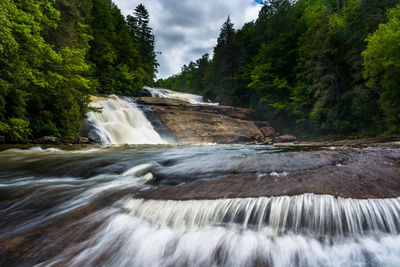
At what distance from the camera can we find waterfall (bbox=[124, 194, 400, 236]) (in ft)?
6.40

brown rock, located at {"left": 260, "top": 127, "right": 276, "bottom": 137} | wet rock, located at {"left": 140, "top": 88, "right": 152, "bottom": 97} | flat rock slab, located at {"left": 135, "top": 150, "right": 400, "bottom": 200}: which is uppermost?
wet rock, located at {"left": 140, "top": 88, "right": 152, "bottom": 97}

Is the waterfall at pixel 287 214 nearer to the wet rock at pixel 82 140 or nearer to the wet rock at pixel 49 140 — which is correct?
the wet rock at pixel 49 140

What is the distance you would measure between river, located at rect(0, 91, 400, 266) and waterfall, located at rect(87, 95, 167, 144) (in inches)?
380

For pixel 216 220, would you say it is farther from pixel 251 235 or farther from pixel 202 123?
pixel 202 123

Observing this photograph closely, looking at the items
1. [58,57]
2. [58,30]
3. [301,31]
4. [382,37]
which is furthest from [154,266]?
[301,31]

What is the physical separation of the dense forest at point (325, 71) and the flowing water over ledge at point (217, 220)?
50.2ft

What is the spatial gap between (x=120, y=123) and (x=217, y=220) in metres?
13.5

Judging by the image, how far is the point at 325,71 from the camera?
747 inches

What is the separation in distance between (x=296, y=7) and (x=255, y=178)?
129 ft

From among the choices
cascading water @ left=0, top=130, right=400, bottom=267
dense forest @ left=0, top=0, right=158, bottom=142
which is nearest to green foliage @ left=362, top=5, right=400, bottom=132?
cascading water @ left=0, top=130, right=400, bottom=267

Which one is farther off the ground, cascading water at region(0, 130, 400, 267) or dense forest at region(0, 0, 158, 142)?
dense forest at region(0, 0, 158, 142)

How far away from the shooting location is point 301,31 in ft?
80.7

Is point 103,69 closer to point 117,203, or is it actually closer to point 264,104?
point 264,104

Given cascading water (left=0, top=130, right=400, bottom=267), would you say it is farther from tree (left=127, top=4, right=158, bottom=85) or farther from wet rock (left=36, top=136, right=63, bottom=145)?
tree (left=127, top=4, right=158, bottom=85)
